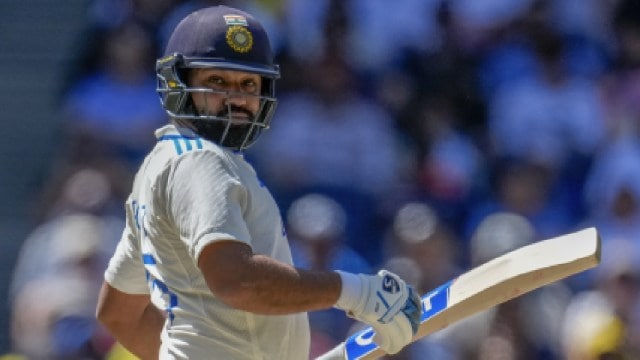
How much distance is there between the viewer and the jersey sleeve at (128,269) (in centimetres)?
413

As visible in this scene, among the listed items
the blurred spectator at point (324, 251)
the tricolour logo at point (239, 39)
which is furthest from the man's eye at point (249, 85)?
the blurred spectator at point (324, 251)

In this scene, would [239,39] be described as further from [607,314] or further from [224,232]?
[607,314]

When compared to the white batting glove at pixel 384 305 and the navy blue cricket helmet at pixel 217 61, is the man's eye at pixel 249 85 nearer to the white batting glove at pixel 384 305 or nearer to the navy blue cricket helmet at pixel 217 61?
the navy blue cricket helmet at pixel 217 61

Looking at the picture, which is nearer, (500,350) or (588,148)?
(500,350)

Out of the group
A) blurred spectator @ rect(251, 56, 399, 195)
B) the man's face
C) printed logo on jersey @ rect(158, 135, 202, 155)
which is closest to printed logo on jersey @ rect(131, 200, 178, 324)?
printed logo on jersey @ rect(158, 135, 202, 155)

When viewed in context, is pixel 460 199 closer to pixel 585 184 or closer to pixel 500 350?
pixel 585 184

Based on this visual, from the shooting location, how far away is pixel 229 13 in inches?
153

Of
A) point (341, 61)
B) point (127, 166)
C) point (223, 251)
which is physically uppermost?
point (341, 61)

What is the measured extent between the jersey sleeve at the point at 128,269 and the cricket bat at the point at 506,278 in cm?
67

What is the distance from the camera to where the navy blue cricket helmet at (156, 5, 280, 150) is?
382cm

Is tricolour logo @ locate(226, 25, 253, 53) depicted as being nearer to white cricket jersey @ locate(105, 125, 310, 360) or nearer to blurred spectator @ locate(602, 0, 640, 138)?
Result: white cricket jersey @ locate(105, 125, 310, 360)

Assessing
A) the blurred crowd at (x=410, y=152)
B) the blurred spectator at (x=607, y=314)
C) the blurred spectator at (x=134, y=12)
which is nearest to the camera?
the blurred spectator at (x=607, y=314)

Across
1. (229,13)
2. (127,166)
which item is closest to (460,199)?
(127,166)

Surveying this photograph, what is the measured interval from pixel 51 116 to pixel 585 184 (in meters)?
3.41
